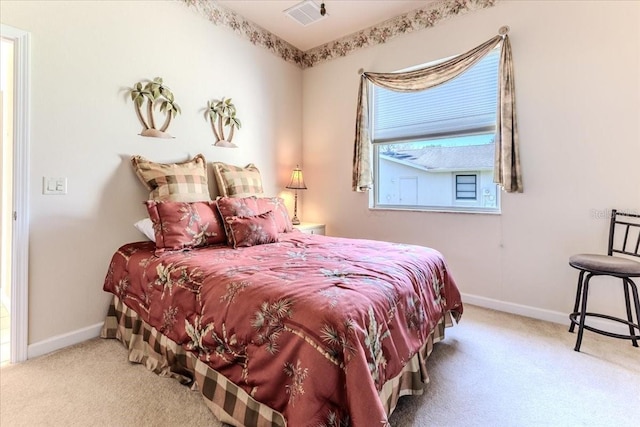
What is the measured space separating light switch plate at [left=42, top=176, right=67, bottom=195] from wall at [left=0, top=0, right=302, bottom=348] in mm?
27

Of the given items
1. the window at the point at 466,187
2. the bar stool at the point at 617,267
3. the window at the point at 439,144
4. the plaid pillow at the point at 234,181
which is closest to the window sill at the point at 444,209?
the window at the point at 439,144

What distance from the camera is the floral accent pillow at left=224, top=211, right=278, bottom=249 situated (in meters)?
2.28

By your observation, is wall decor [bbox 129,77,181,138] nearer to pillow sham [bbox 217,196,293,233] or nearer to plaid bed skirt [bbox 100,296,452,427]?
pillow sham [bbox 217,196,293,233]

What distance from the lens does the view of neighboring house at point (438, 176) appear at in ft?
9.69

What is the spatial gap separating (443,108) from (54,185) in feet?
10.7

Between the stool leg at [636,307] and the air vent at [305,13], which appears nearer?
the stool leg at [636,307]

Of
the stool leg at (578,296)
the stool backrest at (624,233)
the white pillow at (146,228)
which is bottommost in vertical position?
the stool leg at (578,296)

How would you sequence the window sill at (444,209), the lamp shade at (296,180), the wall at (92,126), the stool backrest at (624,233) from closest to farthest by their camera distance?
the wall at (92,126) < the stool backrest at (624,233) < the window sill at (444,209) < the lamp shade at (296,180)

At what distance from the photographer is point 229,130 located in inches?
125

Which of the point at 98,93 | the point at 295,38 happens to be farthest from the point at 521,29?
the point at 98,93

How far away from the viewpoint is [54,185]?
2.07 meters

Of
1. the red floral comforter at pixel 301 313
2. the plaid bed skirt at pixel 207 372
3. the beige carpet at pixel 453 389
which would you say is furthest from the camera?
the beige carpet at pixel 453 389

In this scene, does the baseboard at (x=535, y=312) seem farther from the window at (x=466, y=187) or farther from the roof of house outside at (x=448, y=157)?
the roof of house outside at (x=448, y=157)

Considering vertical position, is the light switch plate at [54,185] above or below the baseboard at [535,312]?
above
